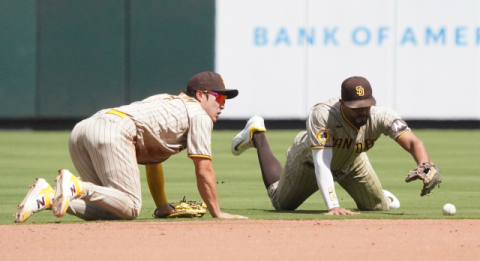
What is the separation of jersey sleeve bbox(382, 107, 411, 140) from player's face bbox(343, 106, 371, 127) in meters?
0.16

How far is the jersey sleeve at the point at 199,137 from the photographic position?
6.07 m

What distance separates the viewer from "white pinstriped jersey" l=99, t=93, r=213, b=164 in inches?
241

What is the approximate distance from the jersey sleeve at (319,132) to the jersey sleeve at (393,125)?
1.50 feet

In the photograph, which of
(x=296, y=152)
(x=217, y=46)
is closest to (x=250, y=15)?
(x=217, y=46)

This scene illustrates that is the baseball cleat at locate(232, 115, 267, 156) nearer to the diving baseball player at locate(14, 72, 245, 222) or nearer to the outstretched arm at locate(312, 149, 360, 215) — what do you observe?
the outstretched arm at locate(312, 149, 360, 215)

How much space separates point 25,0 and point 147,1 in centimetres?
285

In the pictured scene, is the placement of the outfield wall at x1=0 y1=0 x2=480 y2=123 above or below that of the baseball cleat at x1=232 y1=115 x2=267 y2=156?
above

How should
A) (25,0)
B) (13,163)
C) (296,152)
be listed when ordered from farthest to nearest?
(25,0) < (13,163) < (296,152)

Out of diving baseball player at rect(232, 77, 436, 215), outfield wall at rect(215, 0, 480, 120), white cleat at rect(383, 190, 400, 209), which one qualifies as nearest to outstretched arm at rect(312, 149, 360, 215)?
diving baseball player at rect(232, 77, 436, 215)

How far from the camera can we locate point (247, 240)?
5.42 m

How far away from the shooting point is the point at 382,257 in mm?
4793

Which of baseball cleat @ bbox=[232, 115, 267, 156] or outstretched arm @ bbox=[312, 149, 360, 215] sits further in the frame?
baseball cleat @ bbox=[232, 115, 267, 156]

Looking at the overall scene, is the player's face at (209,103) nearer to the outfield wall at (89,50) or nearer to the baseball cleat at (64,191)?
the baseball cleat at (64,191)

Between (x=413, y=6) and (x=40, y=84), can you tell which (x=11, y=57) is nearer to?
(x=40, y=84)
